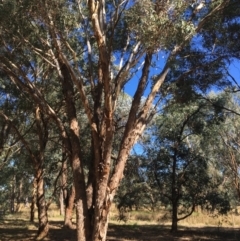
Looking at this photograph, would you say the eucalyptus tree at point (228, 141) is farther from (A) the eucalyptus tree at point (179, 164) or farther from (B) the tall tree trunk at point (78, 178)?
(B) the tall tree trunk at point (78, 178)

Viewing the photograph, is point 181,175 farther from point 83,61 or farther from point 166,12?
point 166,12

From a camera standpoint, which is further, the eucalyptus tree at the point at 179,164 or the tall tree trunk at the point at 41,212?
the eucalyptus tree at the point at 179,164

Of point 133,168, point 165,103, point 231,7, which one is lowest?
point 133,168

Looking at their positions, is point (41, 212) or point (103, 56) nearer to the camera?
point (103, 56)

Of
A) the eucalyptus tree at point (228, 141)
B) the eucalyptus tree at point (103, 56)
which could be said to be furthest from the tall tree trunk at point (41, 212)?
the eucalyptus tree at point (228, 141)

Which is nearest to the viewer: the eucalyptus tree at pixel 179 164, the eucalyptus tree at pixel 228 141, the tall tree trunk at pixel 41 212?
the tall tree trunk at pixel 41 212

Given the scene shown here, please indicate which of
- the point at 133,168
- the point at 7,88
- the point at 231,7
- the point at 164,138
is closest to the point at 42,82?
the point at 7,88

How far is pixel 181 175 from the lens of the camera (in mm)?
19328

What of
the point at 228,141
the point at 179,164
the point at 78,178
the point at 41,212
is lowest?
the point at 41,212

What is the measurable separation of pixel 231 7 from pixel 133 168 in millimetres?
8353

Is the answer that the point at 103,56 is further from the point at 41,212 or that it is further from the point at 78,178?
the point at 41,212

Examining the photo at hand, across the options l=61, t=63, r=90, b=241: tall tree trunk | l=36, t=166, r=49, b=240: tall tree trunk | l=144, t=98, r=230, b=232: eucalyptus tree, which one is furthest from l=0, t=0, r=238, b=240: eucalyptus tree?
l=144, t=98, r=230, b=232: eucalyptus tree

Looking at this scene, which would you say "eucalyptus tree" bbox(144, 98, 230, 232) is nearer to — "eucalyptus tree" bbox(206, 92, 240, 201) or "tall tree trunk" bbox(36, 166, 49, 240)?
"eucalyptus tree" bbox(206, 92, 240, 201)

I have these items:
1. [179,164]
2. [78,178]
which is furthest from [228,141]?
[78,178]
